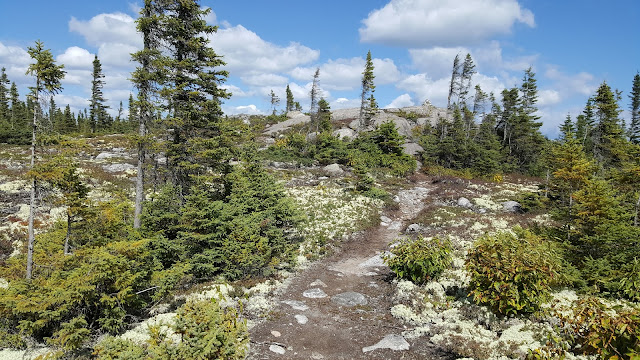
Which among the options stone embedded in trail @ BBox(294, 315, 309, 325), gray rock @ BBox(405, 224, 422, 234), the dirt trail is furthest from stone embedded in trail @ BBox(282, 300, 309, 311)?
gray rock @ BBox(405, 224, 422, 234)

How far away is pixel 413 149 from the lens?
4816 centimetres

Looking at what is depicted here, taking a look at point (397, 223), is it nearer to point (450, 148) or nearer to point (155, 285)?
point (155, 285)

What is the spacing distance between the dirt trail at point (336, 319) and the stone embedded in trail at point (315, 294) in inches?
1.5

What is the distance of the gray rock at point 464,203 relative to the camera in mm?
25725

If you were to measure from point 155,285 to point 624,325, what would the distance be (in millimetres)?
11152

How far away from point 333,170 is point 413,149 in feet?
53.6

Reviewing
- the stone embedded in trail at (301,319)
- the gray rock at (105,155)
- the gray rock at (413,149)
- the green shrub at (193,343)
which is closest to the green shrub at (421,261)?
the stone embedded in trail at (301,319)

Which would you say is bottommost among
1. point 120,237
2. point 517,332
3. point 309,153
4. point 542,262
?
point 517,332

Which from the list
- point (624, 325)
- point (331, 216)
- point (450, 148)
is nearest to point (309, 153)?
point (450, 148)

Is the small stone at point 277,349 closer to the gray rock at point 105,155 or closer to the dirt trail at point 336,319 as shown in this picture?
the dirt trail at point 336,319

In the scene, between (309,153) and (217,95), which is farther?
(309,153)

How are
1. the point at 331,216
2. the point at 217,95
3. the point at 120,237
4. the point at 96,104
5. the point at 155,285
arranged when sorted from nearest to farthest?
the point at 155,285 → the point at 120,237 → the point at 217,95 → the point at 331,216 → the point at 96,104

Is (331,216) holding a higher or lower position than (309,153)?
lower

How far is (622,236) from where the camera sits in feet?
33.8
